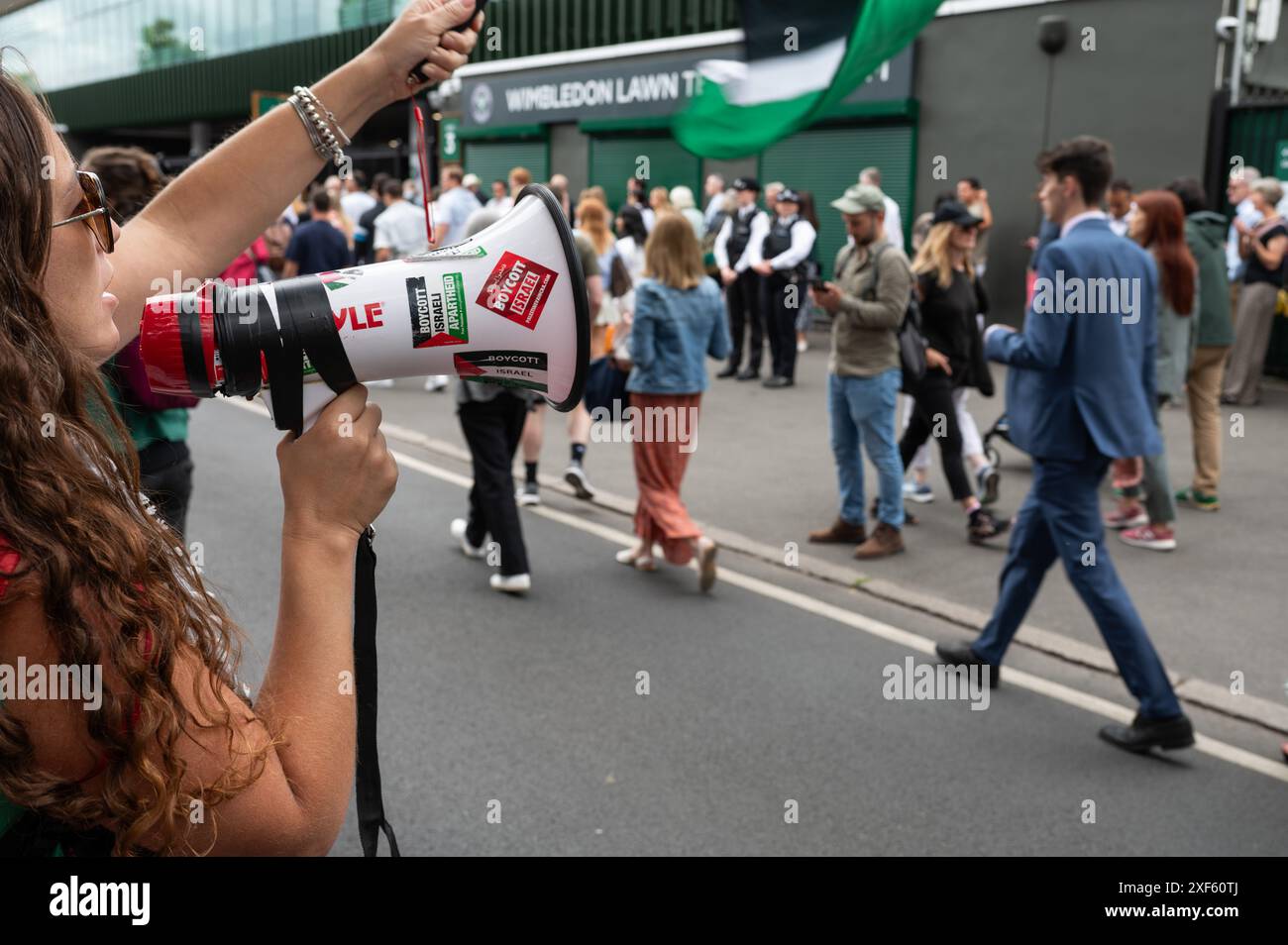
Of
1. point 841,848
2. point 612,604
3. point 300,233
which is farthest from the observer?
point 300,233

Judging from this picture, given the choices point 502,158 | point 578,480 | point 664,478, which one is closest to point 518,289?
point 664,478

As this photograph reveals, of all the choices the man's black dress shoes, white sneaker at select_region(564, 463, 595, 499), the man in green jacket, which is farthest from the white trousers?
the man's black dress shoes

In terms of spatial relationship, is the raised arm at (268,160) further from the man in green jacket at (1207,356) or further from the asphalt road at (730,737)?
the man in green jacket at (1207,356)

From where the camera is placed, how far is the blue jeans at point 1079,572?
418 cm

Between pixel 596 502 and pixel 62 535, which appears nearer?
pixel 62 535

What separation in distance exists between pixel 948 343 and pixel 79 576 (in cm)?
663

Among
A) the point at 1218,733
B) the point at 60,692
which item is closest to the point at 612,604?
the point at 1218,733

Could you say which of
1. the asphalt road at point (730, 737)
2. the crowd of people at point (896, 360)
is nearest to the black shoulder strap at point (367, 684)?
the asphalt road at point (730, 737)

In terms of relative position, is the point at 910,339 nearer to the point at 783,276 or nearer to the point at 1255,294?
the point at 1255,294

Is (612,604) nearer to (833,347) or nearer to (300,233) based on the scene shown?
(833,347)

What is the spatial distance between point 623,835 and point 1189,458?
22.1 feet

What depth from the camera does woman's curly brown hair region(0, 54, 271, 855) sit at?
3.57 ft

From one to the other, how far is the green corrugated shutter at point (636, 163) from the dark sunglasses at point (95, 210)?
659 inches
